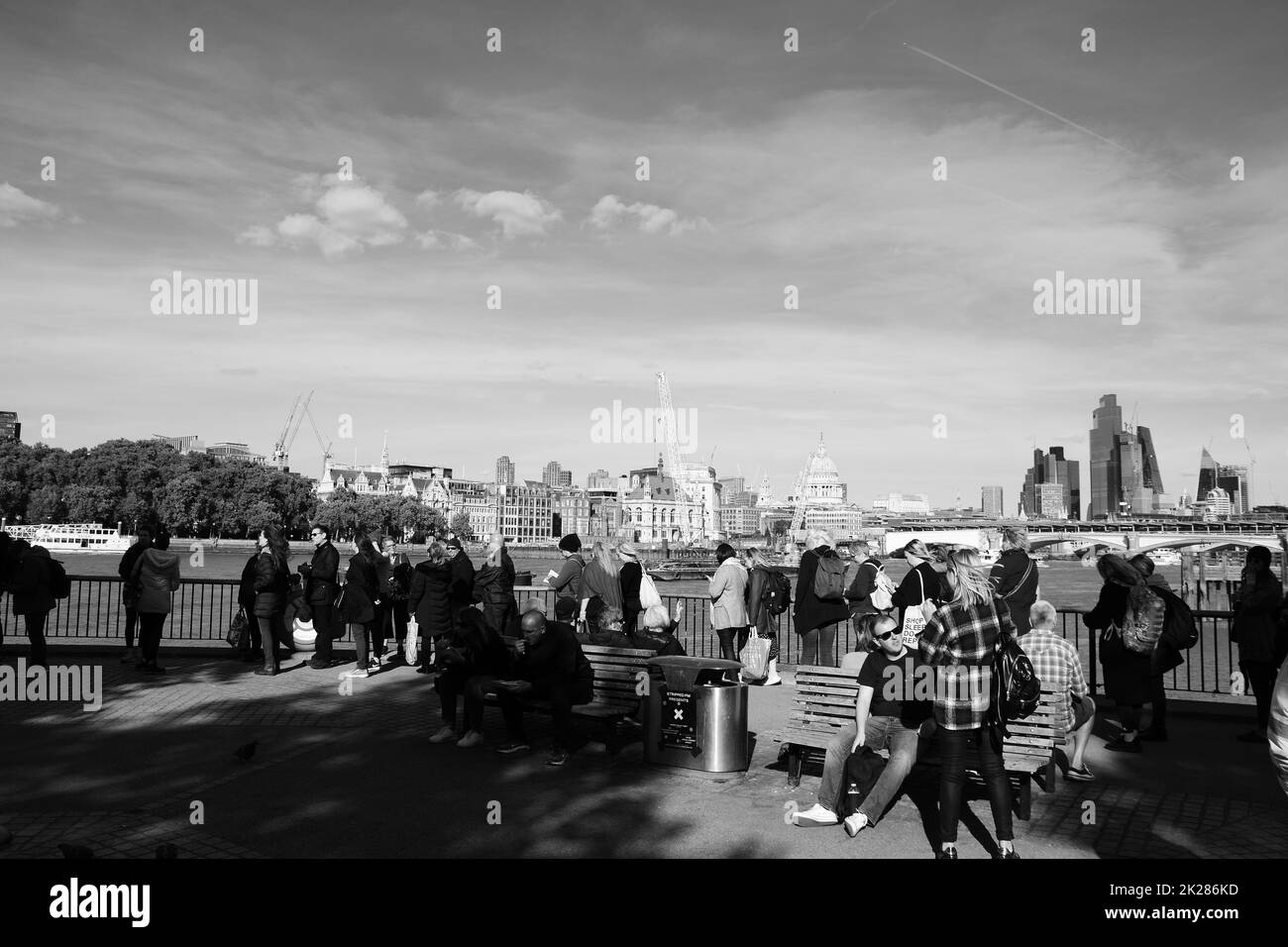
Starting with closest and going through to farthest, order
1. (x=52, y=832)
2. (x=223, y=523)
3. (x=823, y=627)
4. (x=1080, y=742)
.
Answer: (x=52, y=832) → (x=1080, y=742) → (x=823, y=627) → (x=223, y=523)

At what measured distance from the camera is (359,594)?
1349cm

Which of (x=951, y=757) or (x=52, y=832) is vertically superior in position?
(x=951, y=757)

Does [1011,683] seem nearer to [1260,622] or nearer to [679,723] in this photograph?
[679,723]

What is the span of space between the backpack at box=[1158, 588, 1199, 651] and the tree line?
108703 mm

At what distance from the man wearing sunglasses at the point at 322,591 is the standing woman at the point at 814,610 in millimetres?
6677

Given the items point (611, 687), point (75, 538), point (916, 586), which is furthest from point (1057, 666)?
point (75, 538)

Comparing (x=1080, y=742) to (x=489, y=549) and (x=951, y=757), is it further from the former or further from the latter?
(x=489, y=549)

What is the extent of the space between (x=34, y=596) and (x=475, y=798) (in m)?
8.81

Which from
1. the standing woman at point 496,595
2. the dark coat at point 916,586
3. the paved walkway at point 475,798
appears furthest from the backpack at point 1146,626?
the standing woman at point 496,595

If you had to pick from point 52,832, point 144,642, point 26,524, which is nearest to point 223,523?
point 26,524

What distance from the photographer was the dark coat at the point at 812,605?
487 inches

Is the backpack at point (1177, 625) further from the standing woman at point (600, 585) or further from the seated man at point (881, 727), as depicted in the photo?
the standing woman at point (600, 585)
